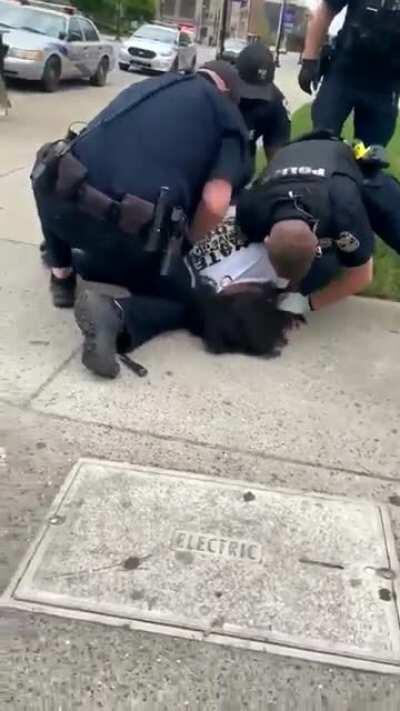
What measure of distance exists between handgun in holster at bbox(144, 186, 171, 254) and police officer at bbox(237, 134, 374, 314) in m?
0.39

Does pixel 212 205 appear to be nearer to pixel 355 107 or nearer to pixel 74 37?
pixel 355 107

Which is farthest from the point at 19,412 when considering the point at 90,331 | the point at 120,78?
the point at 120,78

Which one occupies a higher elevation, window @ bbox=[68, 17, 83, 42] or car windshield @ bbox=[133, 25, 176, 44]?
window @ bbox=[68, 17, 83, 42]

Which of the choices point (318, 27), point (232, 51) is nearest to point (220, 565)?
point (318, 27)

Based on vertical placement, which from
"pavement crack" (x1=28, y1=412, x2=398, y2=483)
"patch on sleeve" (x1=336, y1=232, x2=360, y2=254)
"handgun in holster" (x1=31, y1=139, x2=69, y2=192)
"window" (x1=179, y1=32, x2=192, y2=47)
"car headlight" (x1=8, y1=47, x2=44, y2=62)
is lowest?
"window" (x1=179, y1=32, x2=192, y2=47)

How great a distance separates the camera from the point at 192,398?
3352 millimetres

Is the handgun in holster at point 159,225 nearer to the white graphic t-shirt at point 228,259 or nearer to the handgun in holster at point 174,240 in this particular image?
the handgun in holster at point 174,240

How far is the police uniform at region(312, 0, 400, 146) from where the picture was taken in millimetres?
4418

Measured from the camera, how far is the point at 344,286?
4008 mm

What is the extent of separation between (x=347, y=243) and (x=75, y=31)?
640 inches

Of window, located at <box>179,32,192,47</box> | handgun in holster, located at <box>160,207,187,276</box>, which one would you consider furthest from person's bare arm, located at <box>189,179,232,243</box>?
window, located at <box>179,32,192,47</box>

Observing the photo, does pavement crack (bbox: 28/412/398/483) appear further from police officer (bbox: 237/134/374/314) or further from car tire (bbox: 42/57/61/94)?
car tire (bbox: 42/57/61/94)

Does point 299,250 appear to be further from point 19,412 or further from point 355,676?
point 355,676

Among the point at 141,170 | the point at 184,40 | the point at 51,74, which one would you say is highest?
the point at 141,170
